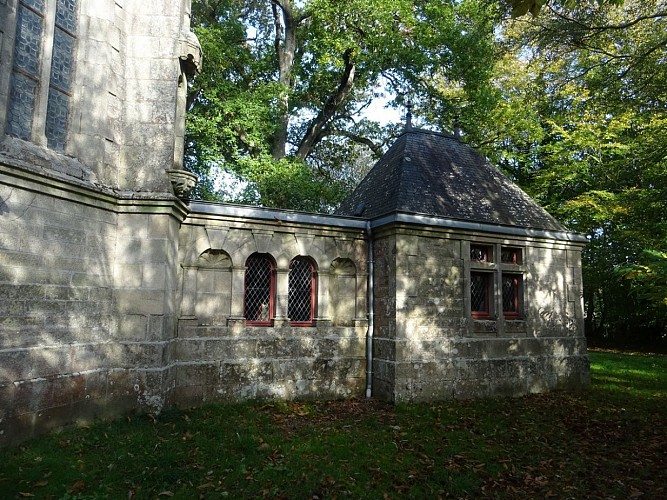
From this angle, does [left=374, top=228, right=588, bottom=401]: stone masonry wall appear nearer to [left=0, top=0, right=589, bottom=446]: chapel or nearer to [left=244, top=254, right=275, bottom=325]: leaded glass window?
[left=0, top=0, right=589, bottom=446]: chapel

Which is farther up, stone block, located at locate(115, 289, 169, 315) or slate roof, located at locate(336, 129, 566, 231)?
slate roof, located at locate(336, 129, 566, 231)

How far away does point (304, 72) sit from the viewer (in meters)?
21.1

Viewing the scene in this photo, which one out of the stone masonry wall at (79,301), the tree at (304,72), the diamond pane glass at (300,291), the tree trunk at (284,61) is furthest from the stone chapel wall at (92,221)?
the tree trunk at (284,61)

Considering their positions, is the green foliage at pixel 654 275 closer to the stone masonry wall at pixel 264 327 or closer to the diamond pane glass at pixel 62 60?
the stone masonry wall at pixel 264 327

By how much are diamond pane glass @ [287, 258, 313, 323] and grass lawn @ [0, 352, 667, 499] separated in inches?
68.4

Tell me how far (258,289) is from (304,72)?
587 inches

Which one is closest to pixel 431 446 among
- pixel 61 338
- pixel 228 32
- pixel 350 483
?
pixel 350 483

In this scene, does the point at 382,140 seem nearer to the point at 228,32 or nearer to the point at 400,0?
the point at 400,0

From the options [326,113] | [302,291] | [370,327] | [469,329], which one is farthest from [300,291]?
[326,113]

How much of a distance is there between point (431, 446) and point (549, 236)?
6.43 metres

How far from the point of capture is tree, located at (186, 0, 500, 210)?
17188mm

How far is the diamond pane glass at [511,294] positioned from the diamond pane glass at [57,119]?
918cm

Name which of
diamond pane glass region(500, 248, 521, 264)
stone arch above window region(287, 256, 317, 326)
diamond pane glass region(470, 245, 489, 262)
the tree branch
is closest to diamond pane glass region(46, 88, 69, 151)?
stone arch above window region(287, 256, 317, 326)

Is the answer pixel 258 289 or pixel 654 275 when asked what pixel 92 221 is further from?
pixel 654 275
